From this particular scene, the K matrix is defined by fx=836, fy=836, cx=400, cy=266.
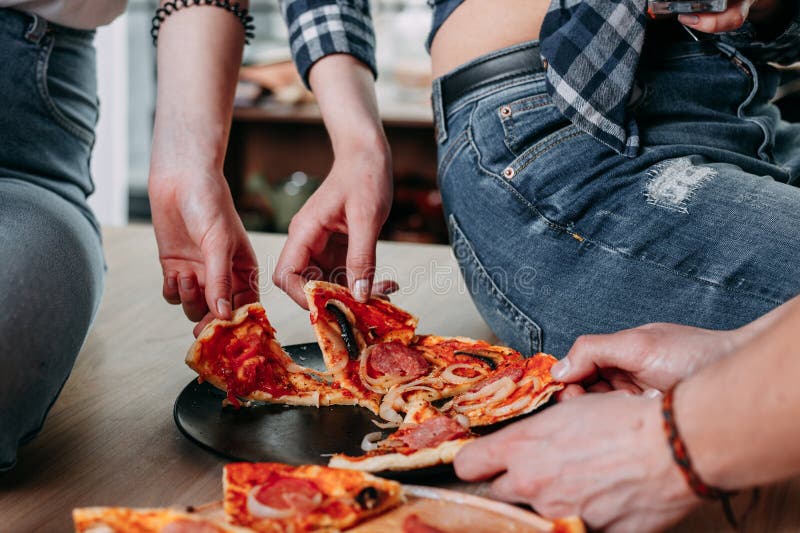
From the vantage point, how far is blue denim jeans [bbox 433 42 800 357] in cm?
124

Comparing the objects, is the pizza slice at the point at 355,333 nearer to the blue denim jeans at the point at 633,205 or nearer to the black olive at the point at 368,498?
the blue denim jeans at the point at 633,205

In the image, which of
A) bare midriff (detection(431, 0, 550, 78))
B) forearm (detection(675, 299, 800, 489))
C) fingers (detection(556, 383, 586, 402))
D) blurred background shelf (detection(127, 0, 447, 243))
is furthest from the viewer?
blurred background shelf (detection(127, 0, 447, 243))

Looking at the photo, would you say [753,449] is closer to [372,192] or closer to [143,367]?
[372,192]

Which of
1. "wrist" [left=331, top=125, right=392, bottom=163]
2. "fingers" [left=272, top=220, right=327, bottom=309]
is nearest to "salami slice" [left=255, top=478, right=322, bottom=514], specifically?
"fingers" [left=272, top=220, right=327, bottom=309]

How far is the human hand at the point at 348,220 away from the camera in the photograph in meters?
1.36

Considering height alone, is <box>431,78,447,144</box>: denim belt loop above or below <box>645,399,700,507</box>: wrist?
above

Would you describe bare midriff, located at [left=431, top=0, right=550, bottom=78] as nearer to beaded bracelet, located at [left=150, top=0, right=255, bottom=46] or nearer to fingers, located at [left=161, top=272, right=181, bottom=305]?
beaded bracelet, located at [left=150, top=0, right=255, bottom=46]

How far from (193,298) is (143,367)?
0.56 feet

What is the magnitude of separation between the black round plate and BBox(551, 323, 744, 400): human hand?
0.22 meters

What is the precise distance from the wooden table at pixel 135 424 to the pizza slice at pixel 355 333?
263 mm

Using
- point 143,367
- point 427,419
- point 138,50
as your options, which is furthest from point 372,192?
point 138,50

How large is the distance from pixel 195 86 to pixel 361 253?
0.45 metres

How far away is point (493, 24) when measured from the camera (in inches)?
57.2

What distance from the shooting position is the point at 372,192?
4.56 ft
